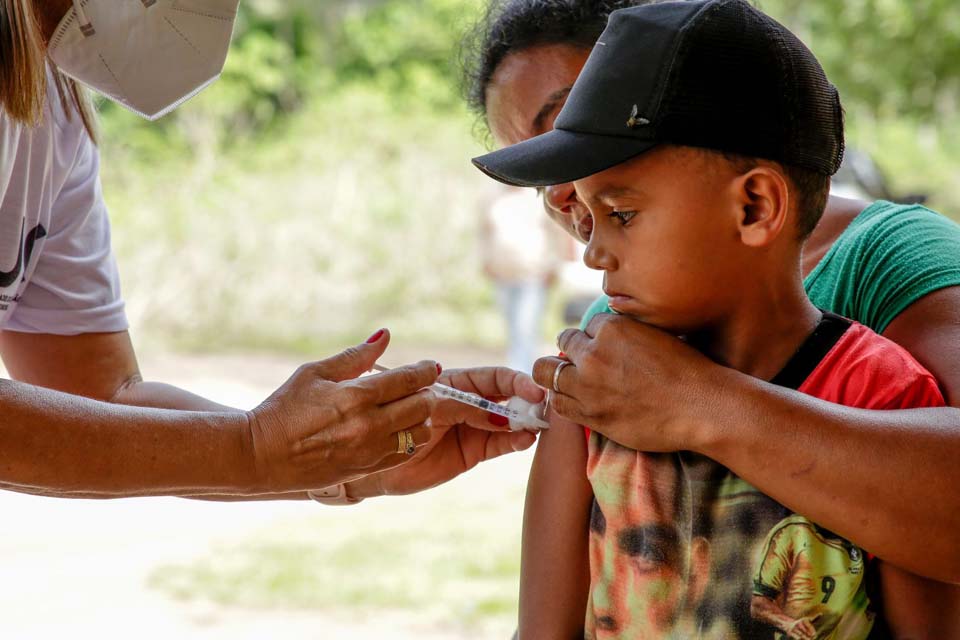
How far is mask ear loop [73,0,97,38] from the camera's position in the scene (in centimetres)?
176

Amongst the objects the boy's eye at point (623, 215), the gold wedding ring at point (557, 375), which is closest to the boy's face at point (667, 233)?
the boy's eye at point (623, 215)

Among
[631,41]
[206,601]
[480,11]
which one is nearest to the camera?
[631,41]

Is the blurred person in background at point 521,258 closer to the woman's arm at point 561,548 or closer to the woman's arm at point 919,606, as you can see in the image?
the woman's arm at point 561,548

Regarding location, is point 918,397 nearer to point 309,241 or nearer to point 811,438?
point 811,438

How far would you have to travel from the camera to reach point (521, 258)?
24.6 ft

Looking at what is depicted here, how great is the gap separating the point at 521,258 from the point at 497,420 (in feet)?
18.5

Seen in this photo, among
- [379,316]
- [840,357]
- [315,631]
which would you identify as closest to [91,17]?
[840,357]

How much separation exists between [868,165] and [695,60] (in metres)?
8.68

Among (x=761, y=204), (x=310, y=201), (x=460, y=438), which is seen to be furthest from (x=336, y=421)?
(x=310, y=201)

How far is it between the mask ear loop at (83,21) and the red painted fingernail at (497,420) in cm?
89

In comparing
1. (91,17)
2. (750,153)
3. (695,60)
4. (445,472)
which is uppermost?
(91,17)

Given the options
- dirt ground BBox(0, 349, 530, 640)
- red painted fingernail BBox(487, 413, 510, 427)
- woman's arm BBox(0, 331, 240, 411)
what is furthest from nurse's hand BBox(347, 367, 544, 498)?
dirt ground BBox(0, 349, 530, 640)

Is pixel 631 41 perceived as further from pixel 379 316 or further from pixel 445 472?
pixel 379 316

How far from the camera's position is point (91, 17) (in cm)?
177
